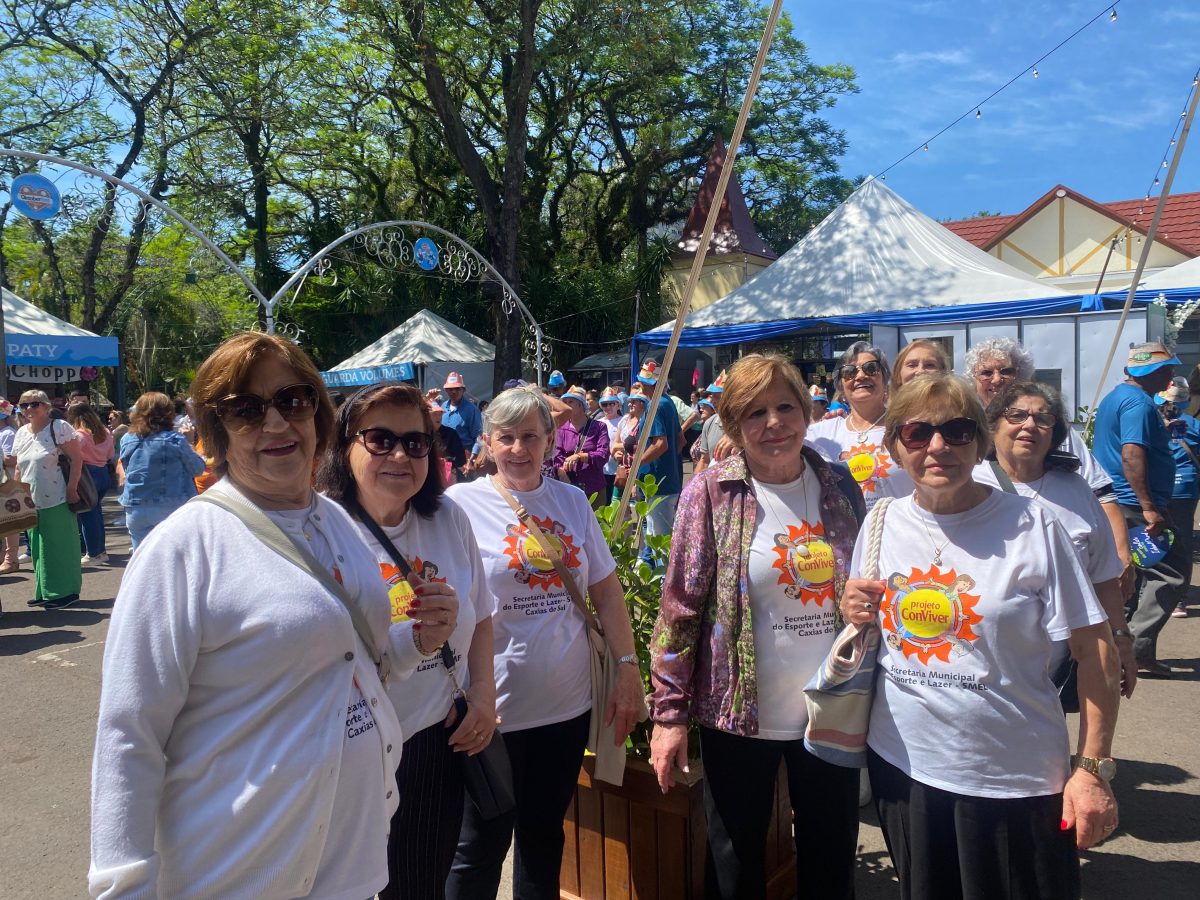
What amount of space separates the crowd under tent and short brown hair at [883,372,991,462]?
1790cm

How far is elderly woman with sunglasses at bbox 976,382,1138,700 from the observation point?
258 cm

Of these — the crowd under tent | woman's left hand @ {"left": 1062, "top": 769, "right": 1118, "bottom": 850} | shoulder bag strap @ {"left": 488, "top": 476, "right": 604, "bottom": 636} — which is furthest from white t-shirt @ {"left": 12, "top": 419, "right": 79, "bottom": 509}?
the crowd under tent

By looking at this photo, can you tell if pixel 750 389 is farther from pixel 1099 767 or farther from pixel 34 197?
pixel 34 197

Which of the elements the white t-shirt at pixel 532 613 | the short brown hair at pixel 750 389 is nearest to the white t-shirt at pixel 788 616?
the short brown hair at pixel 750 389

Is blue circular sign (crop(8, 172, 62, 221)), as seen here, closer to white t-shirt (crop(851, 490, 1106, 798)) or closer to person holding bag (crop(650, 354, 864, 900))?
person holding bag (crop(650, 354, 864, 900))

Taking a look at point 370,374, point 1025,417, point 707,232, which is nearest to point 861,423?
point 1025,417

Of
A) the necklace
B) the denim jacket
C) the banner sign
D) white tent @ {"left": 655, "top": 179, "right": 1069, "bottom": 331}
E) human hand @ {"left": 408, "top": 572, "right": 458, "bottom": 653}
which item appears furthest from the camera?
the banner sign

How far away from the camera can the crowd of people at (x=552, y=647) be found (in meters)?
1.42

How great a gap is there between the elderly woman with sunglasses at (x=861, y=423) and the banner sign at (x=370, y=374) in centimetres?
1707

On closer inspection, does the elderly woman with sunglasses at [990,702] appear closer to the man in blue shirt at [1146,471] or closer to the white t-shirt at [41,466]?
the man in blue shirt at [1146,471]

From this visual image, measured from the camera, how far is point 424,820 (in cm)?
210

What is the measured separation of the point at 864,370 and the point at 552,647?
1.85 m

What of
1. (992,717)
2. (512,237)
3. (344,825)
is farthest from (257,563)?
(512,237)

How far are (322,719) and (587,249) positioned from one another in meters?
28.2
